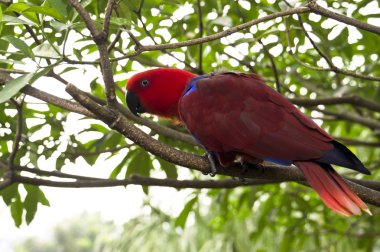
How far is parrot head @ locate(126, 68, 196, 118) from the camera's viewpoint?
2.67 m

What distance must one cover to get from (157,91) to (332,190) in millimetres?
987

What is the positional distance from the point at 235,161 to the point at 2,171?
3.39 ft

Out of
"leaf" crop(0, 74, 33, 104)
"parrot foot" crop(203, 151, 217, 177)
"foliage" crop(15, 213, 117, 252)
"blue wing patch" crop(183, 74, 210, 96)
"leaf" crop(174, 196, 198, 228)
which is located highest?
"leaf" crop(0, 74, 33, 104)

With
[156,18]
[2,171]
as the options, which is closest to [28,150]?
[2,171]

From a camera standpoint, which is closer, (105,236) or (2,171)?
(2,171)

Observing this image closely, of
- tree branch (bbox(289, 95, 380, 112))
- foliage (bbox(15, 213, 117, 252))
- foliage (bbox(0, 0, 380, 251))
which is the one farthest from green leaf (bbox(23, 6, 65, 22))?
foliage (bbox(15, 213, 117, 252))

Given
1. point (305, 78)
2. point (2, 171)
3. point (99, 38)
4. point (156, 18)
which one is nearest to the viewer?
point (99, 38)

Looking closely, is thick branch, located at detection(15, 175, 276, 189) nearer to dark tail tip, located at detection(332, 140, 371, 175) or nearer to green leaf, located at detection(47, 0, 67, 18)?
dark tail tip, located at detection(332, 140, 371, 175)

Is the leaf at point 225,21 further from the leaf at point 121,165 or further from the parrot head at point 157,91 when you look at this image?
the leaf at point 121,165

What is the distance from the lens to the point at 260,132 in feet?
7.37

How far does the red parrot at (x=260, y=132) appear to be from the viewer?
2.02 metres

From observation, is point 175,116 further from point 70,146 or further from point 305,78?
point 305,78

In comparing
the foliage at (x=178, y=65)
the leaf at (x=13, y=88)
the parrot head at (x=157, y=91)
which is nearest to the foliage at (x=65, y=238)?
the foliage at (x=178, y=65)

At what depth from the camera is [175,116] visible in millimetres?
2744
